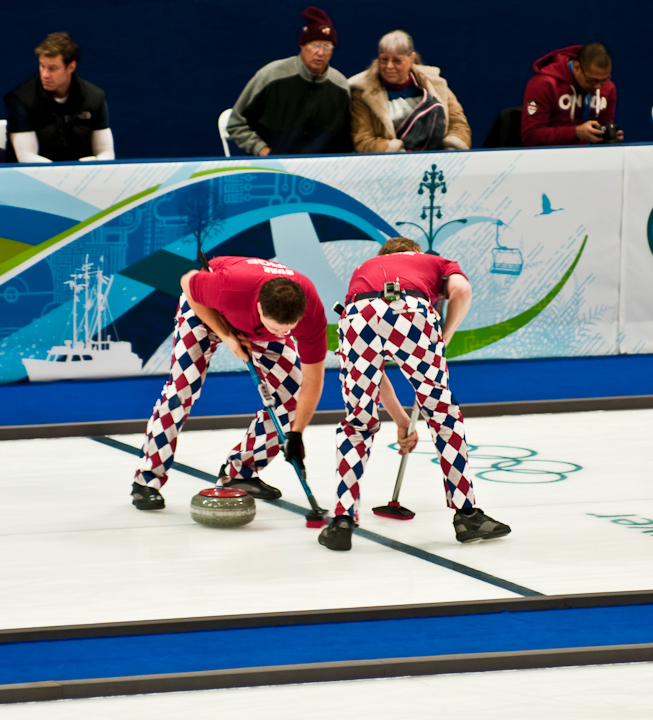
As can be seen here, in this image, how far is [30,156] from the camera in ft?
23.9

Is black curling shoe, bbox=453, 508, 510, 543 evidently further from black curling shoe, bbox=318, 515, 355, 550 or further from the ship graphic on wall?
the ship graphic on wall

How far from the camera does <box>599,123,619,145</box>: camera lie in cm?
798

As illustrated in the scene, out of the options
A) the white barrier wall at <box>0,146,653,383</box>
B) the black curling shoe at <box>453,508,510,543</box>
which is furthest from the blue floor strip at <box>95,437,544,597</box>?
the white barrier wall at <box>0,146,653,383</box>

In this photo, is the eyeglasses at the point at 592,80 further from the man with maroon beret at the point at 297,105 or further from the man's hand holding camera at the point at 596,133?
the man with maroon beret at the point at 297,105

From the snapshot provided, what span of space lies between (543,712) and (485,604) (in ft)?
2.62

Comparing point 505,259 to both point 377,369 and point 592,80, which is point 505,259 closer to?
point 592,80

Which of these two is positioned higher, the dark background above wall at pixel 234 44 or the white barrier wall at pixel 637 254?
the dark background above wall at pixel 234 44

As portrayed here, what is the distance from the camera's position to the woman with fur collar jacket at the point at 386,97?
7.69 meters

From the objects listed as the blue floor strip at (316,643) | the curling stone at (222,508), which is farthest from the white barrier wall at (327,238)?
the blue floor strip at (316,643)

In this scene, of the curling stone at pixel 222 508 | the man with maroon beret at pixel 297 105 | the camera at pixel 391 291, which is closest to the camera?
the camera at pixel 391 291

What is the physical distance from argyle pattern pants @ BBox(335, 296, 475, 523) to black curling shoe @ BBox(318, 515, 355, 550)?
35mm

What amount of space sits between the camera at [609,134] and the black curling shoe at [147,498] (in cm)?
430

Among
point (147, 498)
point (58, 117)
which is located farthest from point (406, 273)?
point (58, 117)

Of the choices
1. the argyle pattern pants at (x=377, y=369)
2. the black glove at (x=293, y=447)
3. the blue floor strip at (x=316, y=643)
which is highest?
the argyle pattern pants at (x=377, y=369)
